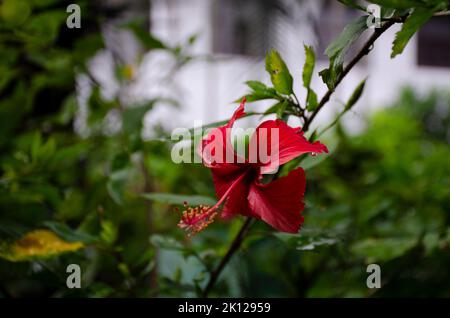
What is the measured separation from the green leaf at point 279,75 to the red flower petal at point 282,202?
0.08m

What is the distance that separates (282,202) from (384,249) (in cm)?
34

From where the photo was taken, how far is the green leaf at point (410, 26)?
1.17 feet

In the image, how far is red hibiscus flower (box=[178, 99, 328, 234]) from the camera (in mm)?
365

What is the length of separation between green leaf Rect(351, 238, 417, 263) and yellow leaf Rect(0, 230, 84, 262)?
0.38 m

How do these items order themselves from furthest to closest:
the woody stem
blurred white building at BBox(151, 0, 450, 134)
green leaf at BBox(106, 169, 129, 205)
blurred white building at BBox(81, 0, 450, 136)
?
blurred white building at BBox(151, 0, 450, 134)
blurred white building at BBox(81, 0, 450, 136)
green leaf at BBox(106, 169, 129, 205)
the woody stem

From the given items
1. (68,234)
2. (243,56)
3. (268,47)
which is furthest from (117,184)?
(243,56)

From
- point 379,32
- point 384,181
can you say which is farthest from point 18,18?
point 384,181

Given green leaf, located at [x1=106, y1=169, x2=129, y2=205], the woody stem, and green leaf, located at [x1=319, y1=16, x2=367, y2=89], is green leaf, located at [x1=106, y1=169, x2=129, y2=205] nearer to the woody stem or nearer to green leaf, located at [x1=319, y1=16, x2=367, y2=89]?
the woody stem

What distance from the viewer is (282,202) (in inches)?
14.7

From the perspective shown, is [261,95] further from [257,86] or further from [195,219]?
[195,219]

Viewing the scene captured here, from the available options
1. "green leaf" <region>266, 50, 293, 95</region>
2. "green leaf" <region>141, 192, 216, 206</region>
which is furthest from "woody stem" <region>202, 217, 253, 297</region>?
"green leaf" <region>266, 50, 293, 95</region>

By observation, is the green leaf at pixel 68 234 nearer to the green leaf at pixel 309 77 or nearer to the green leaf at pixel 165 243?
the green leaf at pixel 165 243

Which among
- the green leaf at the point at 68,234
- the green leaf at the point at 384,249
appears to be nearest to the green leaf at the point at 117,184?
the green leaf at the point at 68,234

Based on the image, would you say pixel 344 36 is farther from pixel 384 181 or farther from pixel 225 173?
pixel 384 181
